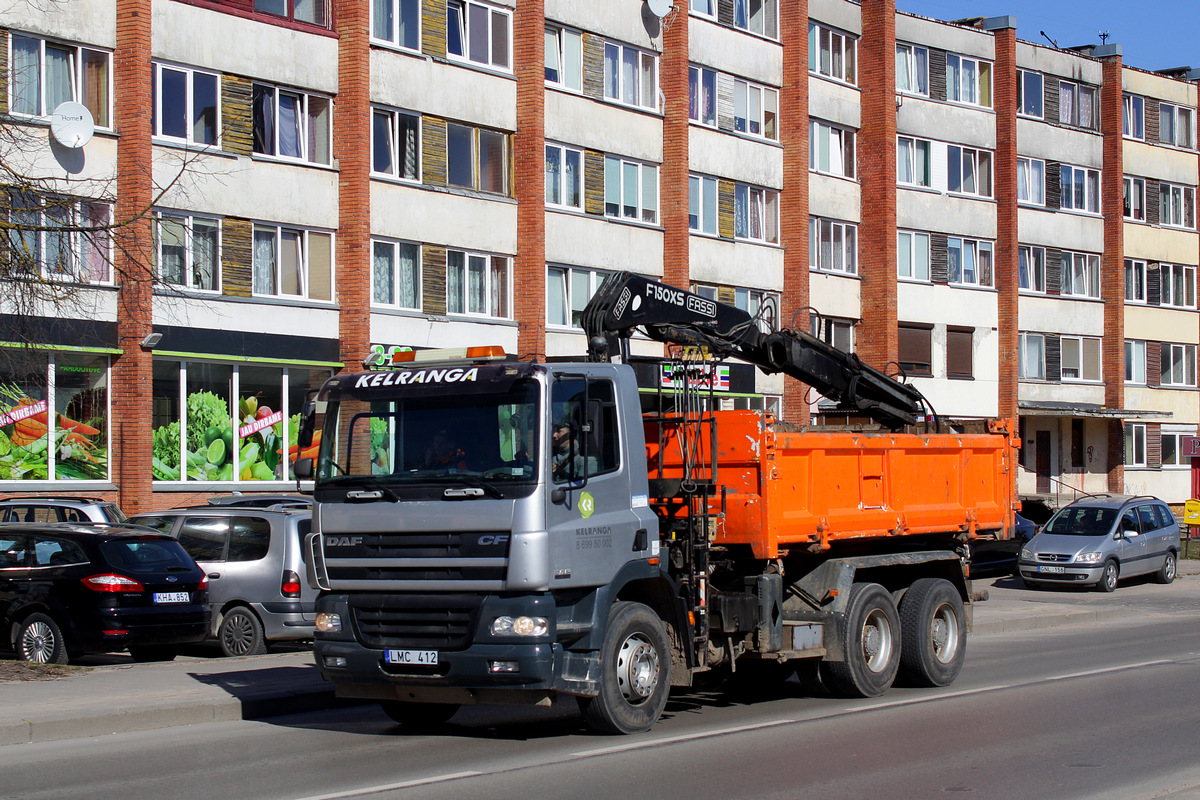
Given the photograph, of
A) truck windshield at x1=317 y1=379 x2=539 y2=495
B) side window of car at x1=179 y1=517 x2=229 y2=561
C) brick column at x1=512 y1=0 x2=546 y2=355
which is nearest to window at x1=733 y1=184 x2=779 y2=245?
brick column at x1=512 y1=0 x2=546 y2=355

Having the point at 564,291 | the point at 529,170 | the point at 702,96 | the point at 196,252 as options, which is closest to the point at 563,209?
the point at 529,170

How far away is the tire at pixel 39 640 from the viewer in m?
14.1

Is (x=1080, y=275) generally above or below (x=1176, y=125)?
below

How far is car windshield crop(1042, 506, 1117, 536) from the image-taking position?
87.7ft

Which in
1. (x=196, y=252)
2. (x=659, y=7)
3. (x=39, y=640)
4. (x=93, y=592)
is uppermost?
(x=659, y=7)

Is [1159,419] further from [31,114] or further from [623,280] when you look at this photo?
[623,280]

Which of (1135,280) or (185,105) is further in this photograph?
(1135,280)

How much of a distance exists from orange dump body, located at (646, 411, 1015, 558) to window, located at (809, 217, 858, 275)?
2592 cm

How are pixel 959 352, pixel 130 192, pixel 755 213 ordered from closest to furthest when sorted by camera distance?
pixel 130 192, pixel 755 213, pixel 959 352

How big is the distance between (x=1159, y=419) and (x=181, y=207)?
121 feet

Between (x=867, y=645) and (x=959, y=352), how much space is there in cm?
3332

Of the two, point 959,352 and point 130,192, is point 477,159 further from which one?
point 959,352

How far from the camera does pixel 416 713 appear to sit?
36.0 feet

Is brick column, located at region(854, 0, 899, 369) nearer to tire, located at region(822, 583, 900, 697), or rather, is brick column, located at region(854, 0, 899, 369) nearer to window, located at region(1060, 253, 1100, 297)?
window, located at region(1060, 253, 1100, 297)
